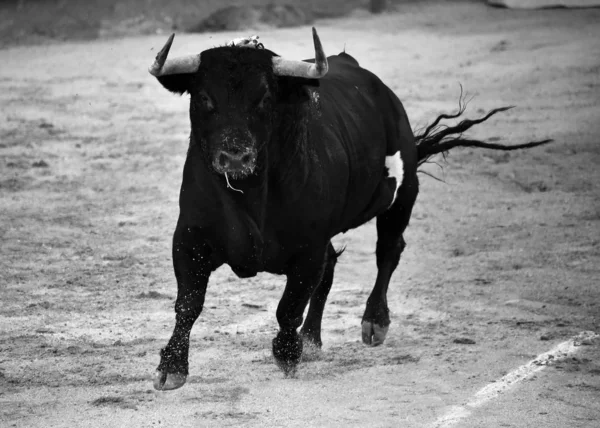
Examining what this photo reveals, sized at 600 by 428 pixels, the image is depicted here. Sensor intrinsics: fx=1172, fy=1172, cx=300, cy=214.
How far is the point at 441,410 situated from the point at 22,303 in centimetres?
260

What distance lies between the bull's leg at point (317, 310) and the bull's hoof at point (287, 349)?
0.53m

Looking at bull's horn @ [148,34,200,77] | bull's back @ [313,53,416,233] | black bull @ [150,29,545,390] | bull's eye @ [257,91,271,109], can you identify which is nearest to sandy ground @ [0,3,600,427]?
black bull @ [150,29,545,390]

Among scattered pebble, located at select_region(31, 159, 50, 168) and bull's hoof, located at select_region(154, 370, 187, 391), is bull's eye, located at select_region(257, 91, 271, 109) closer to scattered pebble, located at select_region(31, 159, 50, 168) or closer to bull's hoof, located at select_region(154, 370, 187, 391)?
bull's hoof, located at select_region(154, 370, 187, 391)

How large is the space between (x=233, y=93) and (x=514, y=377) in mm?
1935

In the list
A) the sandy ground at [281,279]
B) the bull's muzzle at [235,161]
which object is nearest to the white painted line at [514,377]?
the sandy ground at [281,279]

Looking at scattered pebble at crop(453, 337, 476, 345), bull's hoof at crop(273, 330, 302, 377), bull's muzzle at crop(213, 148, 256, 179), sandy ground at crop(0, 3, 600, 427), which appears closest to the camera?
bull's muzzle at crop(213, 148, 256, 179)

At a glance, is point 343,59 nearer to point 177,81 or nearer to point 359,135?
point 359,135

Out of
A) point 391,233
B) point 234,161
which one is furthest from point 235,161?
point 391,233

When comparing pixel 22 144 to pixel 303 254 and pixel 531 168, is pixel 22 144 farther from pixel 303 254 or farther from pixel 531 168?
pixel 303 254

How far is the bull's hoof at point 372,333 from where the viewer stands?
19.6 feet

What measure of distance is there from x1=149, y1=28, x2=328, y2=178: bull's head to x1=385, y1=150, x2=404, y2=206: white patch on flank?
1.27 metres

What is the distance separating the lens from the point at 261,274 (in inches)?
283

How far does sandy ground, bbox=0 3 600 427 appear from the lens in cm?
510

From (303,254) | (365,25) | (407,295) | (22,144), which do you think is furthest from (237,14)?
(303,254)
